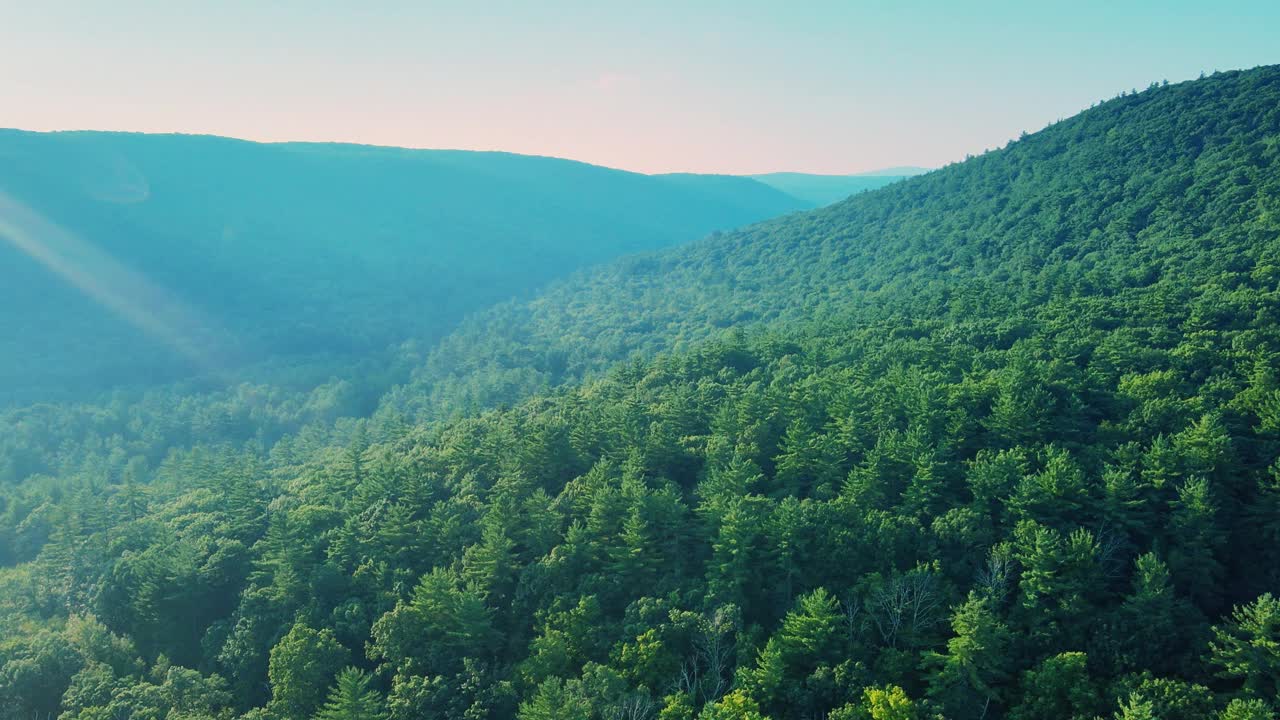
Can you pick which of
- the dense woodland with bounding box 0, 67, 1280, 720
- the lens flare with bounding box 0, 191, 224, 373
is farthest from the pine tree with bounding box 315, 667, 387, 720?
the lens flare with bounding box 0, 191, 224, 373

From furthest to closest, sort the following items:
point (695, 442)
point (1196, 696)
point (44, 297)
Result: point (44, 297) → point (695, 442) → point (1196, 696)

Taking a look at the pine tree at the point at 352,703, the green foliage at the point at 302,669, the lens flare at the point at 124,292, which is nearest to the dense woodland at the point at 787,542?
the green foliage at the point at 302,669

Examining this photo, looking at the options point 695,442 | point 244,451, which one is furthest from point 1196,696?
point 244,451

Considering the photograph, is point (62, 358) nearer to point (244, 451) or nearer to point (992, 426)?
point (244, 451)

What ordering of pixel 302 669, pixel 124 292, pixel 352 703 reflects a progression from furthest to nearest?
pixel 124 292, pixel 302 669, pixel 352 703

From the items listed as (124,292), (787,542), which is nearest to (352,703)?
(787,542)

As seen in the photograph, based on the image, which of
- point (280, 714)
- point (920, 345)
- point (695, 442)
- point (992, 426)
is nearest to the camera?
point (280, 714)

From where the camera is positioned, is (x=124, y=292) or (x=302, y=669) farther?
(x=124, y=292)

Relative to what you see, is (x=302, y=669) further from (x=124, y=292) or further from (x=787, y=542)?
(x=124, y=292)
